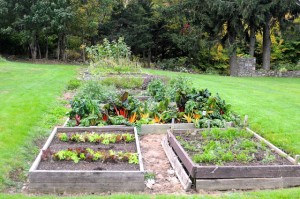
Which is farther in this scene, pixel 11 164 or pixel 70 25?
pixel 70 25

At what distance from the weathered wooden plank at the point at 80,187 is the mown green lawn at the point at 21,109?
47cm

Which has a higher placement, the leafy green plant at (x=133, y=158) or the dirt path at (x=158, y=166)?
the leafy green plant at (x=133, y=158)

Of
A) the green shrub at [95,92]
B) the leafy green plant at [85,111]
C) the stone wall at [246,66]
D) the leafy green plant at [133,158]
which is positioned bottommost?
the leafy green plant at [133,158]

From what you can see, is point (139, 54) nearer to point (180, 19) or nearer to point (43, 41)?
point (180, 19)

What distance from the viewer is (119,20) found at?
24172 mm

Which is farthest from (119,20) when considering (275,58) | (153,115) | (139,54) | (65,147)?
(65,147)

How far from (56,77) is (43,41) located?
11911mm

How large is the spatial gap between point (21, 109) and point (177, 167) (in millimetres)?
4473

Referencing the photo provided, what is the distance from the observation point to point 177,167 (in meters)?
4.86

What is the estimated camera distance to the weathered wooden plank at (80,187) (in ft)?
13.5

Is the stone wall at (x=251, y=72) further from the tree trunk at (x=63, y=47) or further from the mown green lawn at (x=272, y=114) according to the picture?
the tree trunk at (x=63, y=47)

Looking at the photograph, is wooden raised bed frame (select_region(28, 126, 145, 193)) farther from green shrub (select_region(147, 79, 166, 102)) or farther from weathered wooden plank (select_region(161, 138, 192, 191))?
green shrub (select_region(147, 79, 166, 102))

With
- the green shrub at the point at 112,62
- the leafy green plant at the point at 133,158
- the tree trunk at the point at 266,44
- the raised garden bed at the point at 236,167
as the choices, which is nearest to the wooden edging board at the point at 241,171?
the raised garden bed at the point at 236,167

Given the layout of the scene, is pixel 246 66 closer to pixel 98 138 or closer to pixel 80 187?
pixel 98 138
